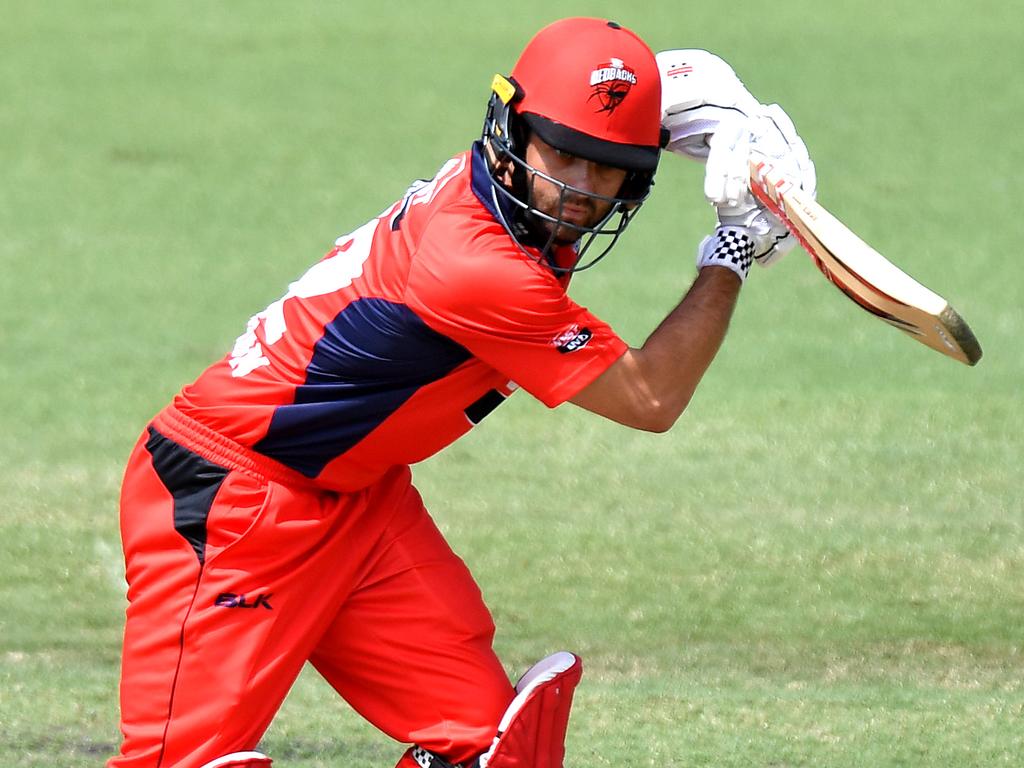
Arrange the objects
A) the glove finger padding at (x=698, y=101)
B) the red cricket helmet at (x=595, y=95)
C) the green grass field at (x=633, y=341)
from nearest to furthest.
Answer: the red cricket helmet at (x=595, y=95) < the glove finger padding at (x=698, y=101) < the green grass field at (x=633, y=341)

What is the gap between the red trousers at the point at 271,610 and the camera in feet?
12.9

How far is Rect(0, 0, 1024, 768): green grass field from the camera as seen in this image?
19.1 ft

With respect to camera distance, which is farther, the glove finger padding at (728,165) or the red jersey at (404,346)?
the glove finger padding at (728,165)

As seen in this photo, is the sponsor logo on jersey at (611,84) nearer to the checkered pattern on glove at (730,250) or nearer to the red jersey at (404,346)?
the red jersey at (404,346)

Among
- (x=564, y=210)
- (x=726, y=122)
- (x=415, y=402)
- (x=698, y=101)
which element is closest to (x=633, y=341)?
(x=698, y=101)

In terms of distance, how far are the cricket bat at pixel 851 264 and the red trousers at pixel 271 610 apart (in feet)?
3.61

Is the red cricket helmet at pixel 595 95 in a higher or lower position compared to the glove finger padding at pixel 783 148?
higher

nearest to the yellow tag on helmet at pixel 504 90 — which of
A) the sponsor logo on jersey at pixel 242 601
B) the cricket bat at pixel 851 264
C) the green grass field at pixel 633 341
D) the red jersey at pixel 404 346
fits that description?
the red jersey at pixel 404 346

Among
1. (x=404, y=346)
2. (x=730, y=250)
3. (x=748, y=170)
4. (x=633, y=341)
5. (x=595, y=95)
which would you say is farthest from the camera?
(x=633, y=341)

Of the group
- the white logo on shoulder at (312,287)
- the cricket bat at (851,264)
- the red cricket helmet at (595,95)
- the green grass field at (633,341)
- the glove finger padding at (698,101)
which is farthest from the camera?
the green grass field at (633,341)

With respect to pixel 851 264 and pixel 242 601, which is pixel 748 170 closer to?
pixel 851 264

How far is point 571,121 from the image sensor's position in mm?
3787

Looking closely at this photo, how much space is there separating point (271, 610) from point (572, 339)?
35.1 inches

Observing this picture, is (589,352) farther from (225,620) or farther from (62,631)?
(62,631)
